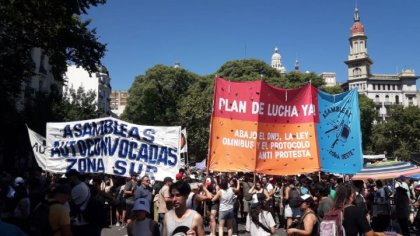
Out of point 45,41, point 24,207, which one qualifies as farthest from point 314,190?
point 45,41

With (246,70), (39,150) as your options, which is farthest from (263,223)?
(246,70)

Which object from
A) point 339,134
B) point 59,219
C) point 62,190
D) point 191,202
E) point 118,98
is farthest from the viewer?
point 118,98

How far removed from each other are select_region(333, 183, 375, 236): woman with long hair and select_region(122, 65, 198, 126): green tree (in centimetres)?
4787

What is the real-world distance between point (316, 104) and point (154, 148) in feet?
13.2

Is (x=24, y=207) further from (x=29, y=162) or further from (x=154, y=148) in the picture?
(x=29, y=162)

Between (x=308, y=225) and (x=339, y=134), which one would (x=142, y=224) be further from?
(x=339, y=134)

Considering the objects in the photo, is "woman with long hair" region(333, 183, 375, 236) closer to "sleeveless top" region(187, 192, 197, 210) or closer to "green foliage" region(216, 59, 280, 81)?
"sleeveless top" region(187, 192, 197, 210)

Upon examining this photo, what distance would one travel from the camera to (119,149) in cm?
1093

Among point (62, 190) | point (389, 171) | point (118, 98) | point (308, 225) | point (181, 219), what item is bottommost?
point (308, 225)

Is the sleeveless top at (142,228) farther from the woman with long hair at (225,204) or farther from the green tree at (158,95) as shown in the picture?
the green tree at (158,95)

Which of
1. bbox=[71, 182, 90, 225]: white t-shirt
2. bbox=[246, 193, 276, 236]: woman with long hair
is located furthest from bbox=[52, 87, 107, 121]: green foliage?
bbox=[246, 193, 276, 236]: woman with long hair

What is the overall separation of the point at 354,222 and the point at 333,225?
0.95 feet

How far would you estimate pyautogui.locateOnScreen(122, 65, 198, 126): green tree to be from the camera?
180 feet

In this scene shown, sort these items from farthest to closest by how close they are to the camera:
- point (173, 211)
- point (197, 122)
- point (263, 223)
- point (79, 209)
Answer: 1. point (197, 122)
2. point (263, 223)
3. point (79, 209)
4. point (173, 211)
